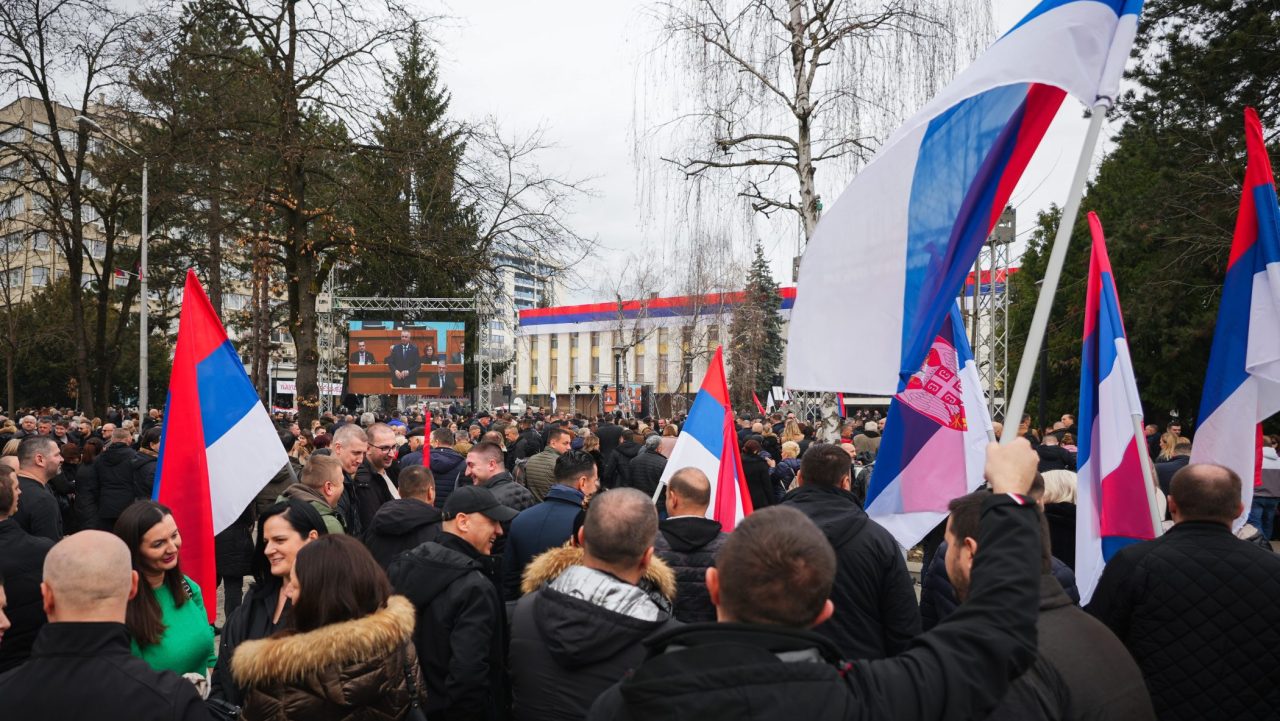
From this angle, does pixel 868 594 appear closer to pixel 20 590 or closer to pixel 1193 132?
pixel 20 590

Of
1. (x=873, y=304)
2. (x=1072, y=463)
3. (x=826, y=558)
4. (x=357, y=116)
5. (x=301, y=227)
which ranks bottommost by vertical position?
(x=1072, y=463)

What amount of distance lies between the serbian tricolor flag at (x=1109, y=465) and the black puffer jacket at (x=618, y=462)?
657 cm

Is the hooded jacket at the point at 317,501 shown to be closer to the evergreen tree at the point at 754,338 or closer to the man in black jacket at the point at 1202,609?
the man in black jacket at the point at 1202,609

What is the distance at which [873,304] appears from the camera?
3.33m

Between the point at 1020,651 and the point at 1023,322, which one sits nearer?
the point at 1020,651

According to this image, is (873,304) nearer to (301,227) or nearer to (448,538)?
(448,538)

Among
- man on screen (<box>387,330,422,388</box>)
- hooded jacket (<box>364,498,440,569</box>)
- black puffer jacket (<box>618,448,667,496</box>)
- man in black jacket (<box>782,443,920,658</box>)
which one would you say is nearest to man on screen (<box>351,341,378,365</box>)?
man on screen (<box>387,330,422,388</box>)

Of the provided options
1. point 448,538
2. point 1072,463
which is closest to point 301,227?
point 1072,463

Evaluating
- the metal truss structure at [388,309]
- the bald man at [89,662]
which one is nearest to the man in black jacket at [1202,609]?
the bald man at [89,662]

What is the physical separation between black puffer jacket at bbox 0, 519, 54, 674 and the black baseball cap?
65.4 inches

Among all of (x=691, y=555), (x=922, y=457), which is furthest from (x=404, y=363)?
(x=691, y=555)

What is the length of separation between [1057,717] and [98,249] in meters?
68.8

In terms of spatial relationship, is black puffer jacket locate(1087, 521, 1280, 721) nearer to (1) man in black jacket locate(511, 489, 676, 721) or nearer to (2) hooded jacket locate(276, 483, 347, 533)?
(1) man in black jacket locate(511, 489, 676, 721)

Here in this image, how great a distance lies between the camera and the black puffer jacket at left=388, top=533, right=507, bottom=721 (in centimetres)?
389
